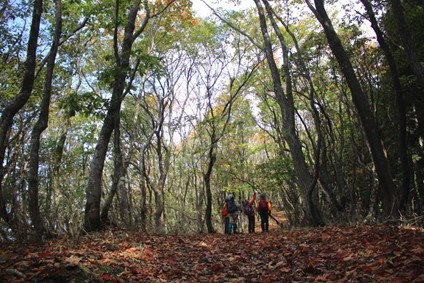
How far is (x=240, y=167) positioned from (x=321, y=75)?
1315 centimetres

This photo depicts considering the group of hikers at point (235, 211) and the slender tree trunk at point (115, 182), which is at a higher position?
the slender tree trunk at point (115, 182)

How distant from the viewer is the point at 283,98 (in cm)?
1186

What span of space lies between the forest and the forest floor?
75.2 inches

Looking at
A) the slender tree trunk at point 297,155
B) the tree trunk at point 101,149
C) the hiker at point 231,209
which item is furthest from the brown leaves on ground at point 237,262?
the hiker at point 231,209

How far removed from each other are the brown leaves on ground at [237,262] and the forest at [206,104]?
2.02 meters

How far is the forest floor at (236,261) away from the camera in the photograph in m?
4.18

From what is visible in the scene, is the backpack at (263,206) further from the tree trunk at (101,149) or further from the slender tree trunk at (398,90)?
the tree trunk at (101,149)

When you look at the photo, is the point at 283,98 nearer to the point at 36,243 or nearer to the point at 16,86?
the point at 36,243

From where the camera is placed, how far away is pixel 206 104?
984 inches

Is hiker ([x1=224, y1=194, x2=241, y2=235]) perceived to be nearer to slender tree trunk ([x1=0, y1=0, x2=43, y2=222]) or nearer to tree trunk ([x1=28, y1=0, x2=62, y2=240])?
tree trunk ([x1=28, y1=0, x2=62, y2=240])

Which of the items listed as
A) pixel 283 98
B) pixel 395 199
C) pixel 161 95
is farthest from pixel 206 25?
pixel 395 199

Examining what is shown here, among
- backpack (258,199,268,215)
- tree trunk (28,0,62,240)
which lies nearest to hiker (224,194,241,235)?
backpack (258,199,268,215)

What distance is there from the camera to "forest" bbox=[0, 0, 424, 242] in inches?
327

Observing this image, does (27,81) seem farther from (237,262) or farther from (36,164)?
(237,262)
